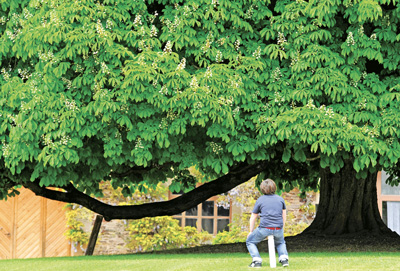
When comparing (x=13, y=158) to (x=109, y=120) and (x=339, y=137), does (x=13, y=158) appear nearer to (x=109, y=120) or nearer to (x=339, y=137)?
(x=109, y=120)

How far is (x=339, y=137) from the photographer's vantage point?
35.9ft

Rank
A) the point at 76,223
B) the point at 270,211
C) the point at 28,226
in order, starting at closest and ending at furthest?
1. the point at 270,211
2. the point at 76,223
3. the point at 28,226

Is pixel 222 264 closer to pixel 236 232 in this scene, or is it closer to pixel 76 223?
pixel 236 232

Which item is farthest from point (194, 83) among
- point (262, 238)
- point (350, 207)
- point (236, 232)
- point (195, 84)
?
point (236, 232)

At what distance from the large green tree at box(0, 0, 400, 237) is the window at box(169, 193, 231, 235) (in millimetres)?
10736

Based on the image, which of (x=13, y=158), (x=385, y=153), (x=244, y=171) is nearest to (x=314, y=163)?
(x=244, y=171)

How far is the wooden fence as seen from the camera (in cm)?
2220

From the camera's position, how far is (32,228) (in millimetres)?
22328

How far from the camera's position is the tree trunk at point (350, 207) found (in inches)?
609

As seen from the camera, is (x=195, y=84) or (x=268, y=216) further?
(x=195, y=84)

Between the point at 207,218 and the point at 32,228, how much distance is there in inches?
230

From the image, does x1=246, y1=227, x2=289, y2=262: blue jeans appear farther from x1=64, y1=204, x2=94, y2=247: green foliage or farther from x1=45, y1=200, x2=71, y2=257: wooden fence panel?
x1=45, y1=200, x2=71, y2=257: wooden fence panel

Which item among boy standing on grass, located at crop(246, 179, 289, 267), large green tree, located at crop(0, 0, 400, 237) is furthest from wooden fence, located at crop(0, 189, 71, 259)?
boy standing on grass, located at crop(246, 179, 289, 267)

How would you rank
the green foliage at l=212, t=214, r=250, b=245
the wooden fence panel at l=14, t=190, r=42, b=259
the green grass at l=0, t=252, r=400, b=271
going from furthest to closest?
the wooden fence panel at l=14, t=190, r=42, b=259, the green foliage at l=212, t=214, r=250, b=245, the green grass at l=0, t=252, r=400, b=271
